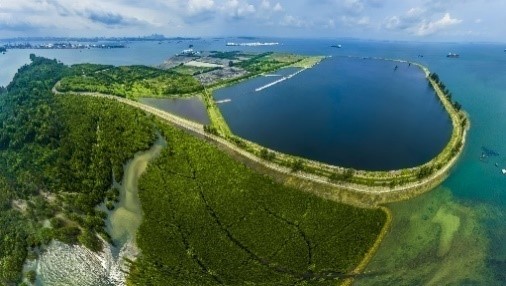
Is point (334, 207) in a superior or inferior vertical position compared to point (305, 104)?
inferior

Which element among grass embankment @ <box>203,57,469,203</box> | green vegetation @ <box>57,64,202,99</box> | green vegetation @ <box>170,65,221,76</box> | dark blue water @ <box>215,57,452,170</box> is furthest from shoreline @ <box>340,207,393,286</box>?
green vegetation @ <box>170,65,221,76</box>

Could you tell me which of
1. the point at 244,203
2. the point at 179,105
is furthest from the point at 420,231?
the point at 179,105

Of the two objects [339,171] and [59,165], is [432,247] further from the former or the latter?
[59,165]

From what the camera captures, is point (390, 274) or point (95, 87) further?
point (95, 87)

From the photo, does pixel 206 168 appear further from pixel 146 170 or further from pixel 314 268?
pixel 314 268

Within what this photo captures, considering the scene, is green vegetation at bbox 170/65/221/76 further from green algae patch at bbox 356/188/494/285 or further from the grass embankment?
green algae patch at bbox 356/188/494/285

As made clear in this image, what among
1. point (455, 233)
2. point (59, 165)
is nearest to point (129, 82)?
point (59, 165)
